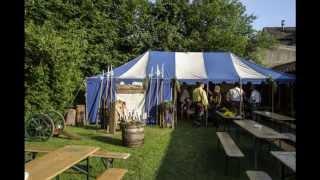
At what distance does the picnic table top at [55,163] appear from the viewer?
4.07m

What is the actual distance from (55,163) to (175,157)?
401 centimetres

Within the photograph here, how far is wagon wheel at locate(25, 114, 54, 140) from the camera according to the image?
1008cm

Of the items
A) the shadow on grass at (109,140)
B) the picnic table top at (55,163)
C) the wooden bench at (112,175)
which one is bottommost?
the shadow on grass at (109,140)

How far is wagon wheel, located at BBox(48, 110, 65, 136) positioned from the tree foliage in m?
0.62

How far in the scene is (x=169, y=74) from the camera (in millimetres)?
14875

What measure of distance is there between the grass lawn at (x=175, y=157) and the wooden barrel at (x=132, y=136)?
0.56 feet

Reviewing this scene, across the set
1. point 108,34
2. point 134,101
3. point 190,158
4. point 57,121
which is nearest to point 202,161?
point 190,158

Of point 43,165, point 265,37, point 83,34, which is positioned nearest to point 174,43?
point 83,34

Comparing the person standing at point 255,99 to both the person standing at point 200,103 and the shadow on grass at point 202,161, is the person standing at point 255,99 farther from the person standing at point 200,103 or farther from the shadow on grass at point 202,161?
the shadow on grass at point 202,161

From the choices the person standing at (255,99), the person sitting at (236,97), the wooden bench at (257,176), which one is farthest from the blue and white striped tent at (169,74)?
the wooden bench at (257,176)

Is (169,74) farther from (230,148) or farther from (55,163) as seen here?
(55,163)

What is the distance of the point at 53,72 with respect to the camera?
41.1 ft
